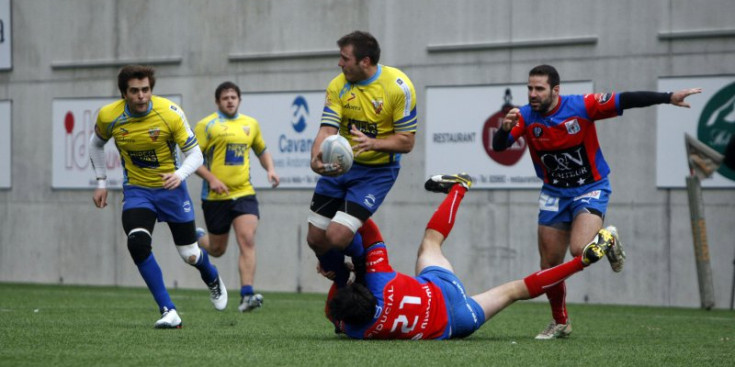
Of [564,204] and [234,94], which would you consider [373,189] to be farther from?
[234,94]

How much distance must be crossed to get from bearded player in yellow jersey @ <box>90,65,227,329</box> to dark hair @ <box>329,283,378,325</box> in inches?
84.0

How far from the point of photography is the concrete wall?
1498 cm

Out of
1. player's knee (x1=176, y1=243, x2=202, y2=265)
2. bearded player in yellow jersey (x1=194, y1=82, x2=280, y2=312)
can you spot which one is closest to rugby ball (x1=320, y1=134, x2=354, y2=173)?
player's knee (x1=176, y1=243, x2=202, y2=265)

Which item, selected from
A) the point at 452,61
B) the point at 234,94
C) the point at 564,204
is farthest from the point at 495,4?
the point at 564,204

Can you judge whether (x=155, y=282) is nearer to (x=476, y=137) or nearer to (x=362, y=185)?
(x=362, y=185)

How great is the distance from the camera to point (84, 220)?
62.6ft

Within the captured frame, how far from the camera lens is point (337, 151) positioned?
7820mm

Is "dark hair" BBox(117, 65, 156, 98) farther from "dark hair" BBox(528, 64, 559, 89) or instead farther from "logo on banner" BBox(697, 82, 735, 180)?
"logo on banner" BBox(697, 82, 735, 180)

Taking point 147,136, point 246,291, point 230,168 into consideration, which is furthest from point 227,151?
point 147,136

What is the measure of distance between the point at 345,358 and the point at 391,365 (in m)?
0.44

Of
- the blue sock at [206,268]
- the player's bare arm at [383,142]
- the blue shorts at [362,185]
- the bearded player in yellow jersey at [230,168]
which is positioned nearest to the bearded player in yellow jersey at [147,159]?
the blue sock at [206,268]

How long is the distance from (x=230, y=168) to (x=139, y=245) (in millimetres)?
3647

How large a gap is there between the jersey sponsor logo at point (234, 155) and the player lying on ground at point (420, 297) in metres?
4.59

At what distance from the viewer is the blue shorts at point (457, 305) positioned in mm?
7785
